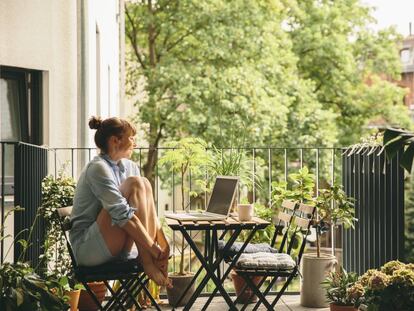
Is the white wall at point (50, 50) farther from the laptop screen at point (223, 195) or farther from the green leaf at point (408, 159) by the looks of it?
the green leaf at point (408, 159)

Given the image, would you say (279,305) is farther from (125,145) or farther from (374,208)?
(125,145)

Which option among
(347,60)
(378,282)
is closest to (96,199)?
(378,282)

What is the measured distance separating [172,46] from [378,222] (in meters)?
12.0

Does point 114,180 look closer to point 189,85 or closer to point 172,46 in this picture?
point 189,85

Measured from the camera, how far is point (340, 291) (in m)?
4.59

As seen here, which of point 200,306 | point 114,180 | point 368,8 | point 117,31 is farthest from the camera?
point 368,8

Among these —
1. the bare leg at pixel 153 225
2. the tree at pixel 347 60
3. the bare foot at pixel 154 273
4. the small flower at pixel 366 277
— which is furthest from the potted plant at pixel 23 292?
the tree at pixel 347 60

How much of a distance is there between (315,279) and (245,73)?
10178 millimetres

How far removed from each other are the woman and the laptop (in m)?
0.32

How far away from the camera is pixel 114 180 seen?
156 inches

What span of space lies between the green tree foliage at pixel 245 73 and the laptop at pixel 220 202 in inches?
328

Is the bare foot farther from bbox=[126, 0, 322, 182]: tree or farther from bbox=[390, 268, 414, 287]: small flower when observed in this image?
bbox=[126, 0, 322, 182]: tree

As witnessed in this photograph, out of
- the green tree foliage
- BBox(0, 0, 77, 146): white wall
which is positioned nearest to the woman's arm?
BBox(0, 0, 77, 146): white wall

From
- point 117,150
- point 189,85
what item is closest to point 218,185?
point 117,150
